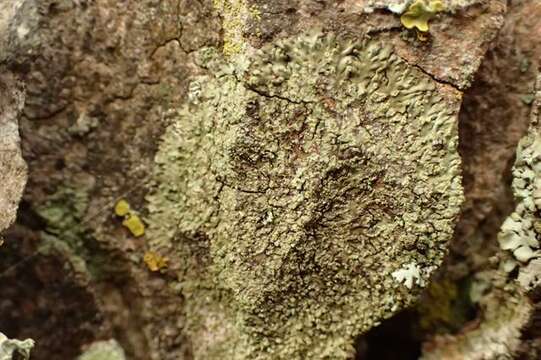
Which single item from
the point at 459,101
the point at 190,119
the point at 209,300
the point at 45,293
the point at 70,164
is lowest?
the point at 45,293

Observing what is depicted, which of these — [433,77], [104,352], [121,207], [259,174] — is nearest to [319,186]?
[259,174]

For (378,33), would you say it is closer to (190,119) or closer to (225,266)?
(190,119)

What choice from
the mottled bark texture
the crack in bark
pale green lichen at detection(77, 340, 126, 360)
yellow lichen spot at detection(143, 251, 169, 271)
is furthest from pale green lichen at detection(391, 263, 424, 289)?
pale green lichen at detection(77, 340, 126, 360)

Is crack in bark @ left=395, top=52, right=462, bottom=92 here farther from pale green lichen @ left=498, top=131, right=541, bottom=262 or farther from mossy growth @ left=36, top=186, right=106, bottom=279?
mossy growth @ left=36, top=186, right=106, bottom=279

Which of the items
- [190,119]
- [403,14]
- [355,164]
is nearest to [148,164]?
[190,119]

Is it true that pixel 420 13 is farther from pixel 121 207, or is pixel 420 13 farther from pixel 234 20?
pixel 121 207

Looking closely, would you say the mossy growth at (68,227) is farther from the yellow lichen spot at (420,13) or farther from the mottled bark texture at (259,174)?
the yellow lichen spot at (420,13)
